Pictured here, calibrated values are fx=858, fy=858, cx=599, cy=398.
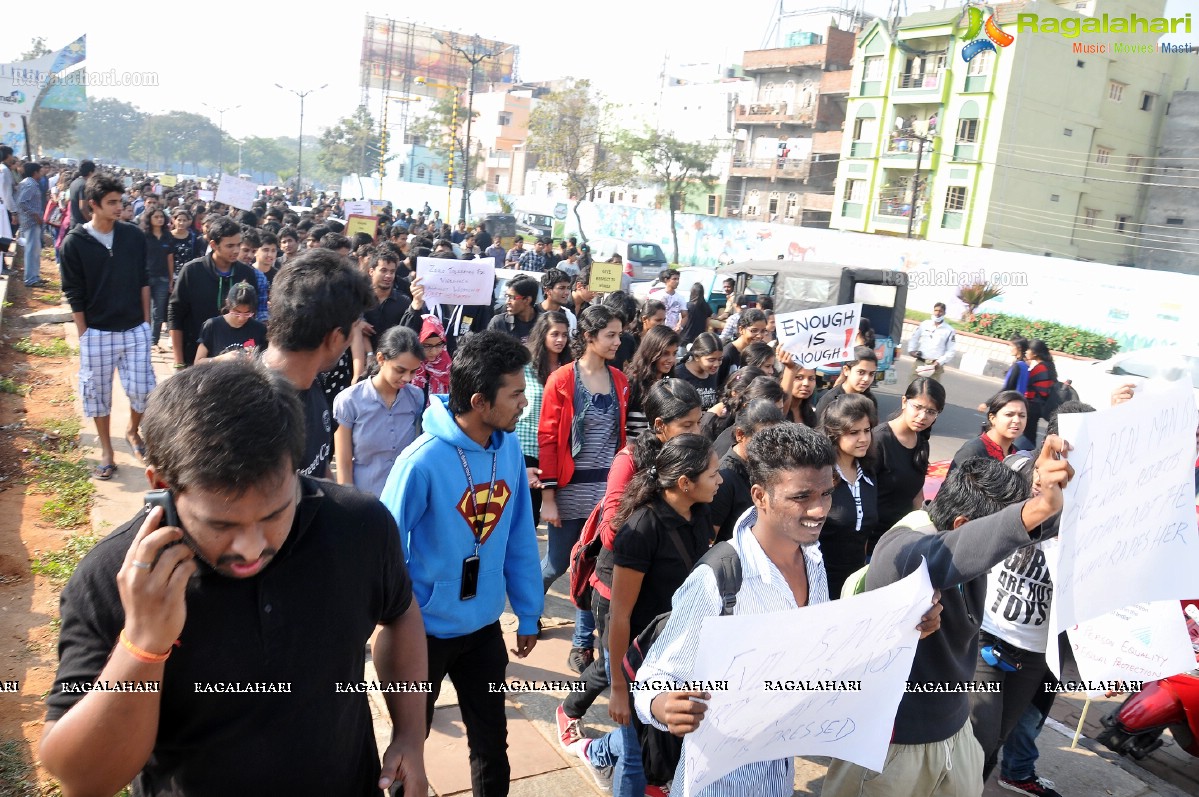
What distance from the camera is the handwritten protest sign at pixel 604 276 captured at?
12.2 meters

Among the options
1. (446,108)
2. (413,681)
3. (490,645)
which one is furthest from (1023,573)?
(446,108)

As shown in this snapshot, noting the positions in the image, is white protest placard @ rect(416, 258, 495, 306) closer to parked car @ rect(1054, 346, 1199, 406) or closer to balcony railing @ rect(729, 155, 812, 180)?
parked car @ rect(1054, 346, 1199, 406)

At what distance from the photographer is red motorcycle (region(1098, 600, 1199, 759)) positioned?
411 cm

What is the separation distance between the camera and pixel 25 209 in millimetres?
13953

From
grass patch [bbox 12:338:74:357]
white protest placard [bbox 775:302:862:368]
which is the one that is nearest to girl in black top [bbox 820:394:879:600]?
white protest placard [bbox 775:302:862:368]

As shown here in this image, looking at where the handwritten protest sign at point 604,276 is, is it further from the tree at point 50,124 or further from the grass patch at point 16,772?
the tree at point 50,124

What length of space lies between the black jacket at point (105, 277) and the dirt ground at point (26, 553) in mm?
1349

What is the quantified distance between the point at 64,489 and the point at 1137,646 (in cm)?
643

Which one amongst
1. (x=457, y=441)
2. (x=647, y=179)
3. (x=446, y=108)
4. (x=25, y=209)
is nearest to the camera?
(x=457, y=441)

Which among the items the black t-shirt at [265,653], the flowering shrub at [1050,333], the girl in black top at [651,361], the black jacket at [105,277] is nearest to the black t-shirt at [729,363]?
the girl in black top at [651,361]

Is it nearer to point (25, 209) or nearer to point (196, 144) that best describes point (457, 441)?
point (25, 209)

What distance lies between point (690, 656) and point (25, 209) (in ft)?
50.9

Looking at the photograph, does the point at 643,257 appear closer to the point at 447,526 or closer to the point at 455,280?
the point at 455,280

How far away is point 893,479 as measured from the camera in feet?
15.4
